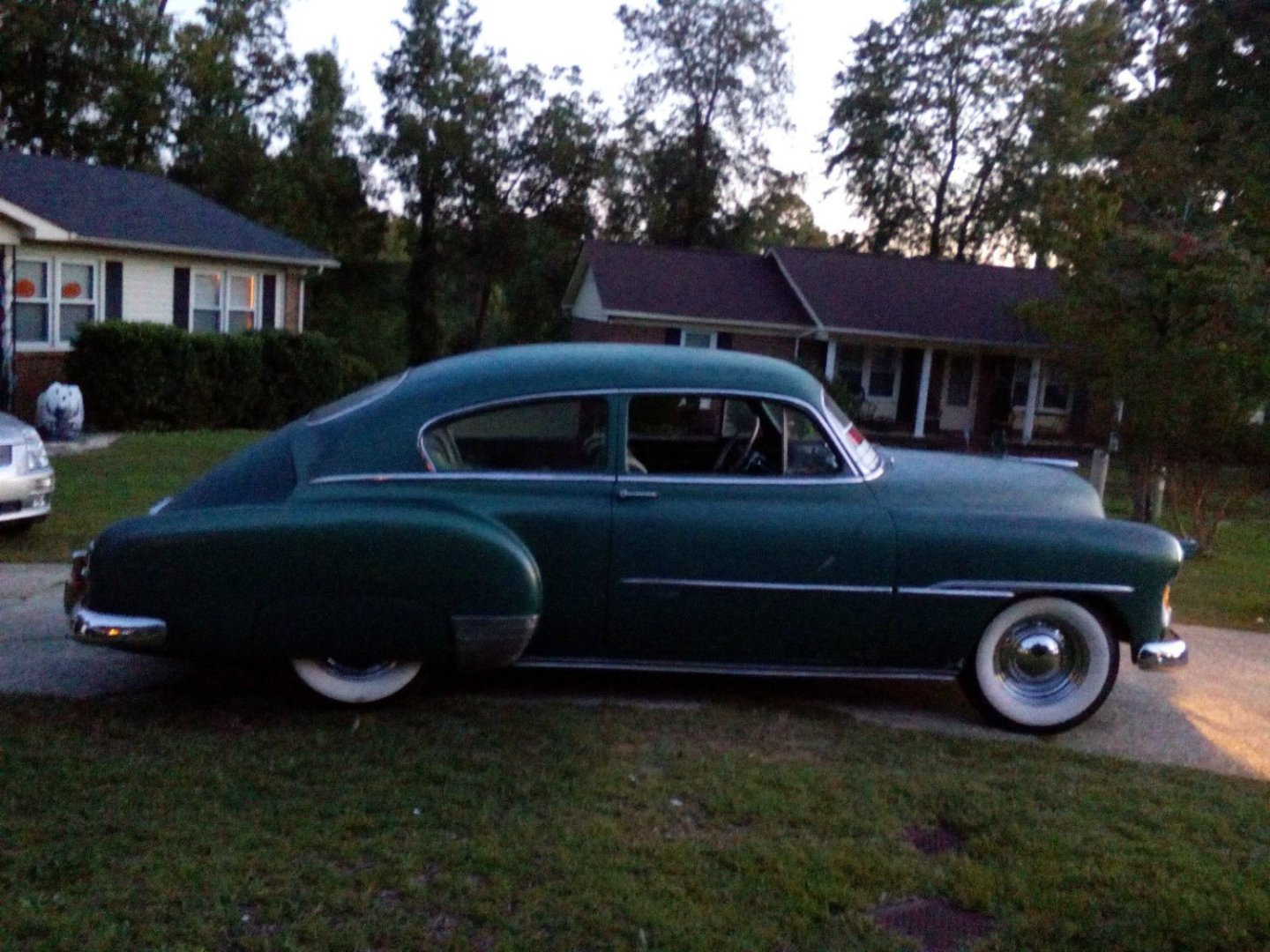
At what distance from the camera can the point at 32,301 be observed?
828 inches

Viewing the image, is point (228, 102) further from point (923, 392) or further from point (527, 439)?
point (527, 439)

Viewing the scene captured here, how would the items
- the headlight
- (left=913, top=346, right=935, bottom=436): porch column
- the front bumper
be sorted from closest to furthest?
1. the front bumper
2. the headlight
3. (left=913, top=346, right=935, bottom=436): porch column

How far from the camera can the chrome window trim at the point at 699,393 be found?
236 inches

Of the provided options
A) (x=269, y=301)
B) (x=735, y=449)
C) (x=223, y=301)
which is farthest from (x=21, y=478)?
(x=269, y=301)

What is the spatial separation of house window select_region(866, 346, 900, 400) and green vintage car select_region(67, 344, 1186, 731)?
26.9m

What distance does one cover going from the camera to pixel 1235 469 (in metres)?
13.1

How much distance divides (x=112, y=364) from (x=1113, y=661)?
56.8ft

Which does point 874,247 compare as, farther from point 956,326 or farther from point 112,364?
point 112,364

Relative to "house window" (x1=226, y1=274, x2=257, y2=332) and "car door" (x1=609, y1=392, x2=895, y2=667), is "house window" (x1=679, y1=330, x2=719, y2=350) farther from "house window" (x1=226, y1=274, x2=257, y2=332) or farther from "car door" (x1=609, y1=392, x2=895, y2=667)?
"car door" (x1=609, y1=392, x2=895, y2=667)

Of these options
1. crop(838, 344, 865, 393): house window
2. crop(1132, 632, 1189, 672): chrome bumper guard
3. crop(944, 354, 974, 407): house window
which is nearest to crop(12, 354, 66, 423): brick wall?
crop(838, 344, 865, 393): house window

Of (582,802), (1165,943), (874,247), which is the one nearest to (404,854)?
(582,802)

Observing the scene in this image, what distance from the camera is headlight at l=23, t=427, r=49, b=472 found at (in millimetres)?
10164

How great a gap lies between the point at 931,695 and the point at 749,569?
1428mm

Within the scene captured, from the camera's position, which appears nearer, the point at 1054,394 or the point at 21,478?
the point at 21,478
